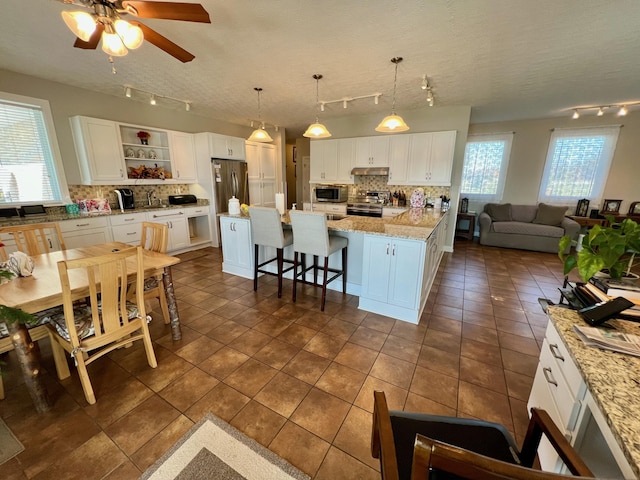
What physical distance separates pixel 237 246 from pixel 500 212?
17.9 ft

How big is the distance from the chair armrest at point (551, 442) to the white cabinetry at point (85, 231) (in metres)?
4.77

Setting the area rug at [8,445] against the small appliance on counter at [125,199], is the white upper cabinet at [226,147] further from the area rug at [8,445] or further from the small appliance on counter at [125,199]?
the area rug at [8,445]

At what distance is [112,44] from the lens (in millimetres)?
1708

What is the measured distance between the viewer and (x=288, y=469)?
1272 mm

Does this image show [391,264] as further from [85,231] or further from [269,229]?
[85,231]

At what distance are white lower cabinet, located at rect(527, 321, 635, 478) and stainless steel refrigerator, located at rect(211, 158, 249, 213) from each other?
17.0 feet

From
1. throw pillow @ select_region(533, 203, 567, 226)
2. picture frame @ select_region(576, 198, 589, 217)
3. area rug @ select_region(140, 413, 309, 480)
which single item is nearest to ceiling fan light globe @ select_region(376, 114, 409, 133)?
area rug @ select_region(140, 413, 309, 480)

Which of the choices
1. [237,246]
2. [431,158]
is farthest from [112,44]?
[431,158]

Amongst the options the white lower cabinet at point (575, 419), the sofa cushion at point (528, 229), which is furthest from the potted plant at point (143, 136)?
the sofa cushion at point (528, 229)

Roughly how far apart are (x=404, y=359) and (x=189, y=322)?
6.74ft

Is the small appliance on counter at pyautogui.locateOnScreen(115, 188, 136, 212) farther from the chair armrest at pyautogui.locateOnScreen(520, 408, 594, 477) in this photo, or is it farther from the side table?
the side table

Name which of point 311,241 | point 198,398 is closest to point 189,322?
point 198,398

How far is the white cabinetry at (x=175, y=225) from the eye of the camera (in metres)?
4.31

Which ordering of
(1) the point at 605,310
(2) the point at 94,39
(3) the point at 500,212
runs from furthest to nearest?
1. (3) the point at 500,212
2. (2) the point at 94,39
3. (1) the point at 605,310
